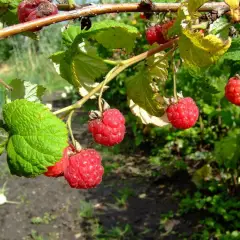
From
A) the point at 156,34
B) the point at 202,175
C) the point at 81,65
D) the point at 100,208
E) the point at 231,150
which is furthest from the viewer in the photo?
the point at 100,208

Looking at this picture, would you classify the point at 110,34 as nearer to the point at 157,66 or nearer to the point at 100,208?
the point at 157,66

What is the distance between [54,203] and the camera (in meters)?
4.24

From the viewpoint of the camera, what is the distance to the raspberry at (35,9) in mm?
664

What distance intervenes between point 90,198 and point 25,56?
28.6ft

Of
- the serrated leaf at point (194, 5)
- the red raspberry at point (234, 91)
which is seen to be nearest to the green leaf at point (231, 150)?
the red raspberry at point (234, 91)

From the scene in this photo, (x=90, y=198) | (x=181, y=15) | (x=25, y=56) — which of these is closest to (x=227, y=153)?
(x=90, y=198)

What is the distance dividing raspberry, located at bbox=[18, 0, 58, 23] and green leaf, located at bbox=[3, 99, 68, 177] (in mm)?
154

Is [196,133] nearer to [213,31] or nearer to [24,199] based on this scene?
[24,199]

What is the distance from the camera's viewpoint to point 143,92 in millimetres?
936

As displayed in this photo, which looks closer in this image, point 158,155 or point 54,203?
point 54,203

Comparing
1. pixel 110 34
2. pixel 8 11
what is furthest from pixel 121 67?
pixel 8 11

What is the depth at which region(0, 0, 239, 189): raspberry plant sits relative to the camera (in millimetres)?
605

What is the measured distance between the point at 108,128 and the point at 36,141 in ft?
0.64

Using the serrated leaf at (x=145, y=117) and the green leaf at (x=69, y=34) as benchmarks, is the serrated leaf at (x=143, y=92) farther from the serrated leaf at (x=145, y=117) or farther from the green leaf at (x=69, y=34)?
the green leaf at (x=69, y=34)
